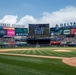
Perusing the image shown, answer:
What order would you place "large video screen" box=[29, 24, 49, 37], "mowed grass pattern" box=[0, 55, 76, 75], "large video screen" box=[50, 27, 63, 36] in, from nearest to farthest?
"mowed grass pattern" box=[0, 55, 76, 75] → "large video screen" box=[29, 24, 49, 37] → "large video screen" box=[50, 27, 63, 36]

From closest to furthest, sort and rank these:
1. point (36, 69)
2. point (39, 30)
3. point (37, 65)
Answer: point (36, 69)
point (37, 65)
point (39, 30)

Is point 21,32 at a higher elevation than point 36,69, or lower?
higher

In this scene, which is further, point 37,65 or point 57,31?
point 57,31

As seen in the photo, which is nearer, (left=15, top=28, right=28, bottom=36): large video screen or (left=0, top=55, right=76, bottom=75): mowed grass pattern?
(left=0, top=55, right=76, bottom=75): mowed grass pattern

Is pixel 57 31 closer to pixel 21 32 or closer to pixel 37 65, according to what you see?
pixel 21 32

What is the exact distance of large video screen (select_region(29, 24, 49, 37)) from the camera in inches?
3273

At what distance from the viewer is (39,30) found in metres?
83.8

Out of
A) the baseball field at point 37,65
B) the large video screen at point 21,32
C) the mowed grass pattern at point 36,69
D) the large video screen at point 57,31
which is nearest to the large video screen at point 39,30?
the large video screen at point 21,32

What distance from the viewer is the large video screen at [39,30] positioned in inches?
3273

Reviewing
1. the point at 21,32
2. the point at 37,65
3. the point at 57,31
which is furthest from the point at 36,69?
the point at 57,31

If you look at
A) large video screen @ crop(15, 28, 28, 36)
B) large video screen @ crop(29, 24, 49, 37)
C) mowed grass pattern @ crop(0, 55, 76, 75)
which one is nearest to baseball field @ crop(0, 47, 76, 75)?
mowed grass pattern @ crop(0, 55, 76, 75)

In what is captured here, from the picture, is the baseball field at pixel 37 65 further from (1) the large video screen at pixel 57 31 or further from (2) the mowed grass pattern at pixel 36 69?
(1) the large video screen at pixel 57 31

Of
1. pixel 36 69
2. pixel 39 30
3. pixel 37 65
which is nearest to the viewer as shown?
pixel 36 69

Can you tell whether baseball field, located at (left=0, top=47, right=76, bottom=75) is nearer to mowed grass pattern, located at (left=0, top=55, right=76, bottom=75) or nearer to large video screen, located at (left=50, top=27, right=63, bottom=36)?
mowed grass pattern, located at (left=0, top=55, right=76, bottom=75)
